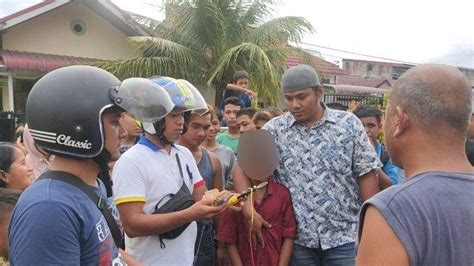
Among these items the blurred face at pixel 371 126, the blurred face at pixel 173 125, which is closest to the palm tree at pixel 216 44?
the blurred face at pixel 371 126

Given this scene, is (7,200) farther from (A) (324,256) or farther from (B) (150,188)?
(A) (324,256)

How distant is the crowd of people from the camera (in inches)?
52.9

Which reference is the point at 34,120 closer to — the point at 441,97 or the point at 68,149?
the point at 68,149

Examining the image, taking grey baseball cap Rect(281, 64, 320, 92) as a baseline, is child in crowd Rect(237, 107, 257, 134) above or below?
below

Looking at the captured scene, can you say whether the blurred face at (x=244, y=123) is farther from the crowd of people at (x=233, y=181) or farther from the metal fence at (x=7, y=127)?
the metal fence at (x=7, y=127)

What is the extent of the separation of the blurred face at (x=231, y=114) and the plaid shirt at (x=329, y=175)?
2.19m

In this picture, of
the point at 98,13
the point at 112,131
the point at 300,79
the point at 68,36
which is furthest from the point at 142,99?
the point at 98,13

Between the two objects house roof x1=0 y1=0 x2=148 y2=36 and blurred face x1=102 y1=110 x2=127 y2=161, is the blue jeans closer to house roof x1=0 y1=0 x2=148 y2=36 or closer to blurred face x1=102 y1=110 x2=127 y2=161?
blurred face x1=102 y1=110 x2=127 y2=161

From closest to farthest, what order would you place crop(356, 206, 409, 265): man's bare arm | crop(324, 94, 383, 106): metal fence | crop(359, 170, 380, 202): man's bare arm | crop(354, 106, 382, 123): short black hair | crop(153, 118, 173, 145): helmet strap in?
crop(356, 206, 409, 265): man's bare arm
crop(153, 118, 173, 145): helmet strap
crop(359, 170, 380, 202): man's bare arm
crop(354, 106, 382, 123): short black hair
crop(324, 94, 383, 106): metal fence

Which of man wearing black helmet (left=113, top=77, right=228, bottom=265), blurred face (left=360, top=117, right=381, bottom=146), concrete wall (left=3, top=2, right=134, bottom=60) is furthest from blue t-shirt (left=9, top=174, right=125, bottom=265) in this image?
concrete wall (left=3, top=2, right=134, bottom=60)

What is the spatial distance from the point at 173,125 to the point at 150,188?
1.32 feet

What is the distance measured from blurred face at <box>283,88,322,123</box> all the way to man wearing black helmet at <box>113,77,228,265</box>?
0.75m

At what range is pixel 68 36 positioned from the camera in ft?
41.1

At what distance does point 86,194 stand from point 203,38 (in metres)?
11.2
